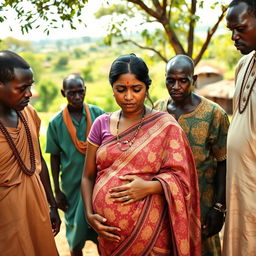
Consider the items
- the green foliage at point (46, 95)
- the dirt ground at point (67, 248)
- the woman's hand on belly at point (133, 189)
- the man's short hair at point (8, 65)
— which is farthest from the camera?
the green foliage at point (46, 95)

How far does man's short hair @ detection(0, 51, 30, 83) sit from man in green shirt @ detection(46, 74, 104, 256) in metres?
1.59

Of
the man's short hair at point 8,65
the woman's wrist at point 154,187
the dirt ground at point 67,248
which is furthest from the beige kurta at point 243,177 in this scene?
the dirt ground at point 67,248

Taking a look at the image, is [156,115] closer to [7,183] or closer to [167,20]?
[7,183]

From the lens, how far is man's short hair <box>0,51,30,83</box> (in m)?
2.69

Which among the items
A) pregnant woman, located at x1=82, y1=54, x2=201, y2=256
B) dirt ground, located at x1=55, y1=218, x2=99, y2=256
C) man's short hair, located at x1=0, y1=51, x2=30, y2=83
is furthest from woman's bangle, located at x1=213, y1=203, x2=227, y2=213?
dirt ground, located at x1=55, y1=218, x2=99, y2=256

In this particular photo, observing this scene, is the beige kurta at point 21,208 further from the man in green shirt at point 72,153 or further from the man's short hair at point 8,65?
the man in green shirt at point 72,153

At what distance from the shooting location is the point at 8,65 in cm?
271

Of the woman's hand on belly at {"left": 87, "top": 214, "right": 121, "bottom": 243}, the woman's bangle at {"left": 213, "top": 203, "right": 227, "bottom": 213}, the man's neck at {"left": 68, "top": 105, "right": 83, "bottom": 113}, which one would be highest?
the man's neck at {"left": 68, "top": 105, "right": 83, "bottom": 113}

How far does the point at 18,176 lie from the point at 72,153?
155cm

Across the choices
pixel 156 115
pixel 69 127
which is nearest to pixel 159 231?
pixel 156 115

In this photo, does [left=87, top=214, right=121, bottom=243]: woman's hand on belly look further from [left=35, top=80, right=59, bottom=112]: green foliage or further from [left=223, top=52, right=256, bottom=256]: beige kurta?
[left=35, top=80, right=59, bottom=112]: green foliage

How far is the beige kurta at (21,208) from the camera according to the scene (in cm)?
271

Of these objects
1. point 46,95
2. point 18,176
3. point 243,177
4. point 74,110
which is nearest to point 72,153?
point 74,110

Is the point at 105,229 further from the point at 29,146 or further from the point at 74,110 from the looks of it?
the point at 74,110
